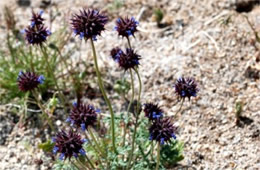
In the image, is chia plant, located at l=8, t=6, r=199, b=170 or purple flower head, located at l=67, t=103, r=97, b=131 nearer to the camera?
chia plant, located at l=8, t=6, r=199, b=170

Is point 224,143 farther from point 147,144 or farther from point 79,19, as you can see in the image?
point 79,19

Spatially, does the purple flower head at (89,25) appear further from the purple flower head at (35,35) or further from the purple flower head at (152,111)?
the purple flower head at (152,111)

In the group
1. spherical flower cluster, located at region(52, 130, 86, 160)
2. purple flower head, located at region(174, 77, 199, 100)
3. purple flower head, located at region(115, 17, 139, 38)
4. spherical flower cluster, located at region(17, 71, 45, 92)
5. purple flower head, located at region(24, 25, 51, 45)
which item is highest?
purple flower head, located at region(24, 25, 51, 45)

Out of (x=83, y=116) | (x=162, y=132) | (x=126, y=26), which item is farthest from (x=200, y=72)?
(x=83, y=116)

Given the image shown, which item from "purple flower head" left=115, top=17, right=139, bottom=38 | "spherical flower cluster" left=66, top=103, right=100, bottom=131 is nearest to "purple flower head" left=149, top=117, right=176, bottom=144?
"spherical flower cluster" left=66, top=103, right=100, bottom=131

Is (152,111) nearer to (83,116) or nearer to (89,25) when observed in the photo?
(83,116)

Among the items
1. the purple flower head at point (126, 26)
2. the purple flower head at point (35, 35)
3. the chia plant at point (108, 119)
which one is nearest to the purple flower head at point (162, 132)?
the chia plant at point (108, 119)

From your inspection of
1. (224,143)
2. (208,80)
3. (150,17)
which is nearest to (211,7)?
(150,17)

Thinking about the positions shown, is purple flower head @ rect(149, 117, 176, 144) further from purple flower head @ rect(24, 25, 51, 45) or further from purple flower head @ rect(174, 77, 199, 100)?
purple flower head @ rect(24, 25, 51, 45)
